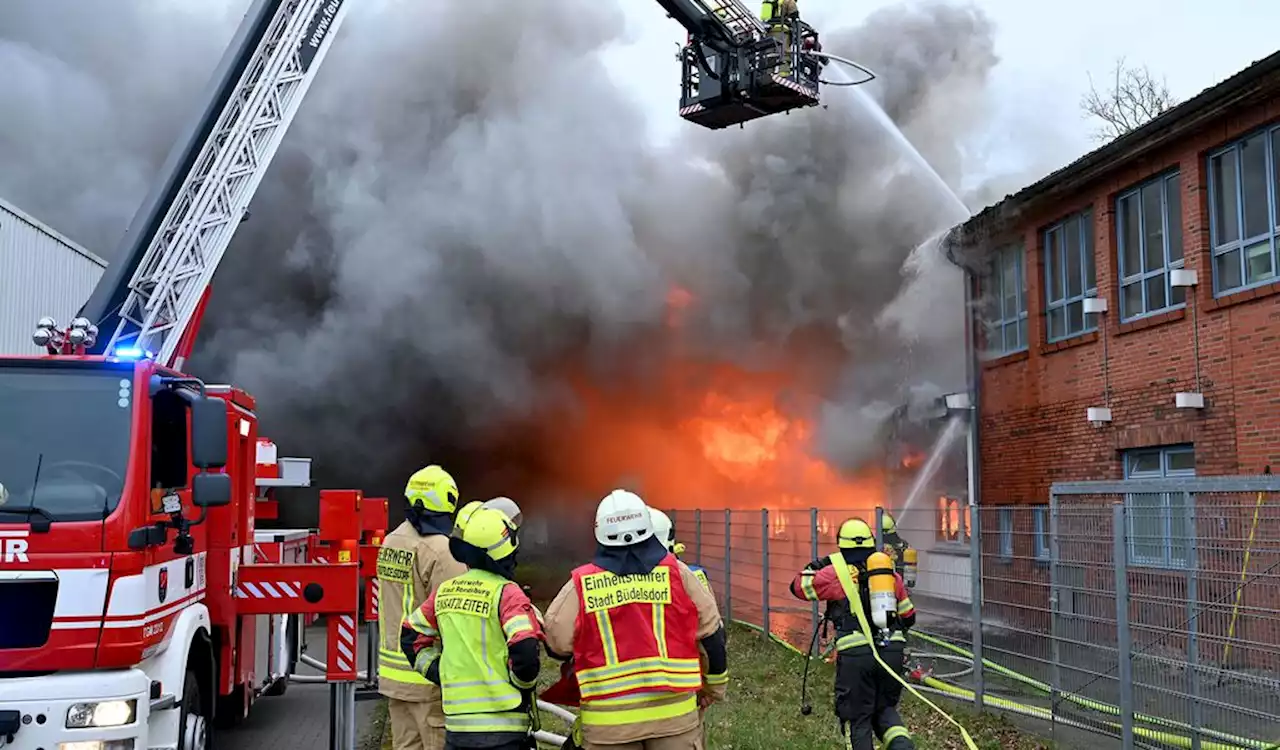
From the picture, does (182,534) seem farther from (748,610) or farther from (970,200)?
(970,200)

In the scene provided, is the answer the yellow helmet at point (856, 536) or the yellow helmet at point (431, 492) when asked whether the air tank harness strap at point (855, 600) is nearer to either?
the yellow helmet at point (856, 536)

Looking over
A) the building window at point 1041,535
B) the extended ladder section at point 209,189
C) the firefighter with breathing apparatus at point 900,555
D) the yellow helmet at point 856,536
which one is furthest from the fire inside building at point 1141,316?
the extended ladder section at point 209,189

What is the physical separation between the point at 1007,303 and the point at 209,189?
9633mm

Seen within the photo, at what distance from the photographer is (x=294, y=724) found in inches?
332

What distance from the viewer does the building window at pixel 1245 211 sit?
9.20 metres

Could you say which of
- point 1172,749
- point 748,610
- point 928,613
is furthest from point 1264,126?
point 748,610

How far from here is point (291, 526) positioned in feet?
36.3

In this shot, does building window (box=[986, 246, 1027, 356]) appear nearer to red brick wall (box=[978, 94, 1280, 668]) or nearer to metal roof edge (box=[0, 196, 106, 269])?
red brick wall (box=[978, 94, 1280, 668])

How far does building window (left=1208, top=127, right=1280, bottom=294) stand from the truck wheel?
28.8 ft

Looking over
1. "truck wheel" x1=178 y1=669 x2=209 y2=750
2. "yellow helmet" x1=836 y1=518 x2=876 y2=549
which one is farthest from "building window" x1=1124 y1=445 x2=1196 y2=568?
"truck wheel" x1=178 y1=669 x2=209 y2=750

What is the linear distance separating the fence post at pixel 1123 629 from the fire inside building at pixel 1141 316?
24cm

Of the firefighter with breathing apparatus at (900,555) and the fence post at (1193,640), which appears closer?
the fence post at (1193,640)

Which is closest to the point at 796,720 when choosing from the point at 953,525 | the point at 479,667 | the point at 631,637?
the point at 953,525

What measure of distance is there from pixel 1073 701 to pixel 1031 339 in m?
6.87
